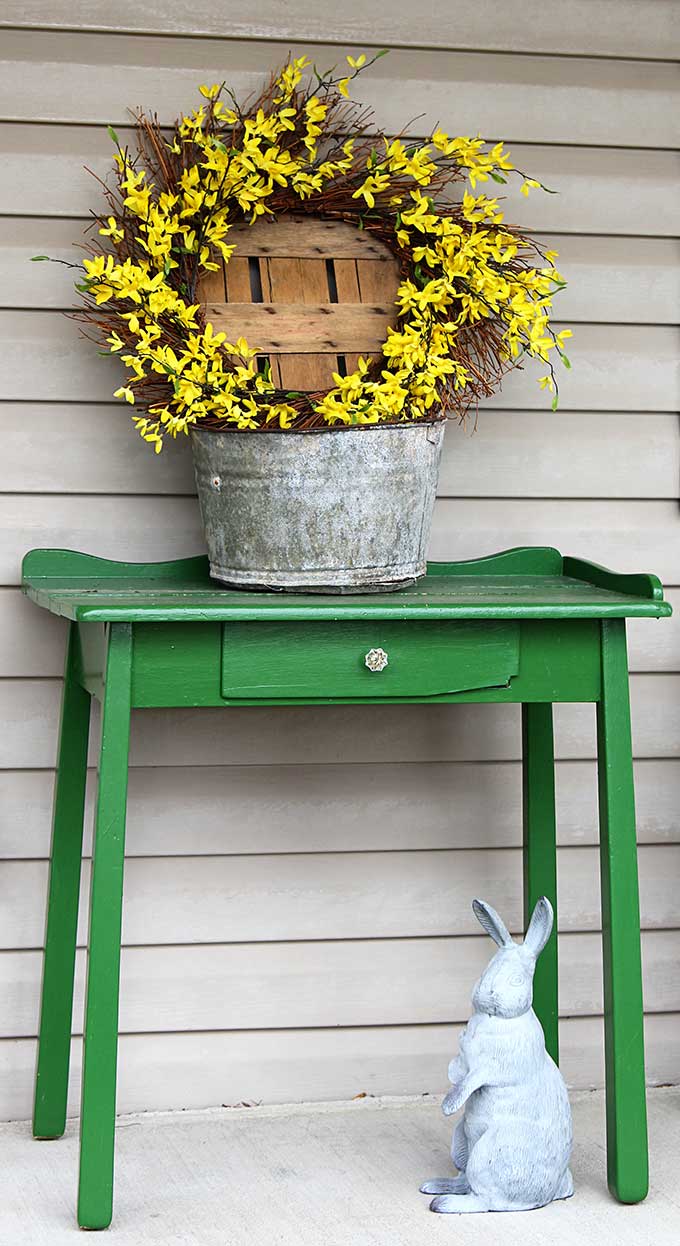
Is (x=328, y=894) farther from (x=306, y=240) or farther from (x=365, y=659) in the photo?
(x=306, y=240)

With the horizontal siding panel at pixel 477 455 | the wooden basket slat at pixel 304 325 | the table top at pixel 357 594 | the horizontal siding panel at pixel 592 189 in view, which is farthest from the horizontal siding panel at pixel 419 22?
the table top at pixel 357 594

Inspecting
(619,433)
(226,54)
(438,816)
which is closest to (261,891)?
(438,816)

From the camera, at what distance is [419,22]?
2.45 metres

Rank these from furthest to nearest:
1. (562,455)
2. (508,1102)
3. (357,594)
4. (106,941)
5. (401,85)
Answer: (562,455)
(401,85)
(357,594)
(508,1102)
(106,941)

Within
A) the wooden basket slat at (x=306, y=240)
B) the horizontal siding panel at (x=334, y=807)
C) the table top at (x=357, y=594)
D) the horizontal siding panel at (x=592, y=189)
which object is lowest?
the horizontal siding panel at (x=334, y=807)

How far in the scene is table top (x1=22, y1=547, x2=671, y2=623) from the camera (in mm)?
1954

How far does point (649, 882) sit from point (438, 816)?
0.42m

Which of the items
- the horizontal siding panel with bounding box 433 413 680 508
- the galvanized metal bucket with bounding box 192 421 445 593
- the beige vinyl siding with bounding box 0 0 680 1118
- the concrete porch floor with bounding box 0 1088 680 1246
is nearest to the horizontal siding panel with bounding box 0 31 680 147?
the beige vinyl siding with bounding box 0 0 680 1118

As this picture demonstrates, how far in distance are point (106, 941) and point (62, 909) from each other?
42 cm

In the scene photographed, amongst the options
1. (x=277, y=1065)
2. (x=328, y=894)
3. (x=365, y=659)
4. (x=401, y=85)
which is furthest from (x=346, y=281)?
Result: (x=277, y=1065)

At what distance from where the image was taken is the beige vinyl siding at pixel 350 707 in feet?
7.84

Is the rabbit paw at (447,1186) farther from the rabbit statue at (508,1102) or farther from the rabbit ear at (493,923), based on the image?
the rabbit ear at (493,923)

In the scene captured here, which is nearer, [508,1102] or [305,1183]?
[508,1102]

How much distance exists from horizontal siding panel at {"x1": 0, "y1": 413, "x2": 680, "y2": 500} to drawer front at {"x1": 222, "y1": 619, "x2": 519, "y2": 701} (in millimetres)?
526
